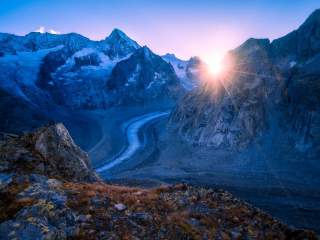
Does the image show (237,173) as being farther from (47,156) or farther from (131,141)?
(47,156)

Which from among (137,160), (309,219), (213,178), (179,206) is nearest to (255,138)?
(213,178)

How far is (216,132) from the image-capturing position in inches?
4843

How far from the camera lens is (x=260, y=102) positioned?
122062 millimetres

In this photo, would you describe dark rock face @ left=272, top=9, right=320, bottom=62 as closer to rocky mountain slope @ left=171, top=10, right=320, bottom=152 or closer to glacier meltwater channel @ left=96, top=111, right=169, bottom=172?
rocky mountain slope @ left=171, top=10, right=320, bottom=152

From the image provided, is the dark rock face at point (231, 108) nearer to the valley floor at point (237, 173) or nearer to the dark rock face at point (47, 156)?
the valley floor at point (237, 173)

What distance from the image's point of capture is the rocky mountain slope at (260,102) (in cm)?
11031

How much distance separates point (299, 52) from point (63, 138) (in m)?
146

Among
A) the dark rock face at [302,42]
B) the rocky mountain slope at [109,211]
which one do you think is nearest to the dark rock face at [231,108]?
the dark rock face at [302,42]

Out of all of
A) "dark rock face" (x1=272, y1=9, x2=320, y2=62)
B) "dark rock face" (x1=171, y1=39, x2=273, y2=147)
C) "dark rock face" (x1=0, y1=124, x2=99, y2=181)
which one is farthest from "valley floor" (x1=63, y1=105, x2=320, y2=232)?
"dark rock face" (x1=272, y1=9, x2=320, y2=62)

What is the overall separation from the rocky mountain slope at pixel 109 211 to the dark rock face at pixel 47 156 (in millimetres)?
57

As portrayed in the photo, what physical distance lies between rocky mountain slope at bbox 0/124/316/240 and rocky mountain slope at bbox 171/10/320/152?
91.1m

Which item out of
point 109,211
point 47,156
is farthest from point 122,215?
point 47,156

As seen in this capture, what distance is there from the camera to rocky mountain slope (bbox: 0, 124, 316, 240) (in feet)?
42.0

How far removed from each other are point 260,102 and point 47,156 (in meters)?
110
